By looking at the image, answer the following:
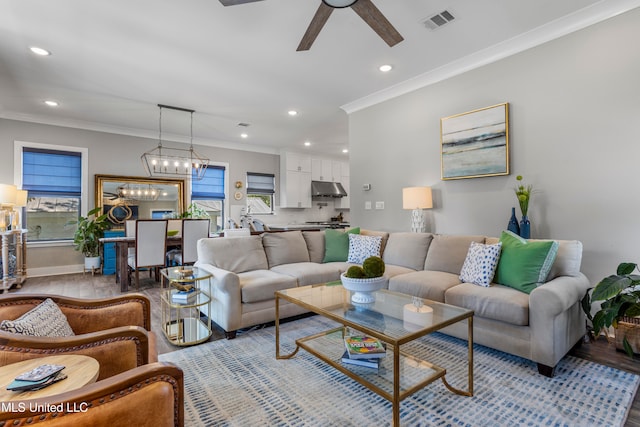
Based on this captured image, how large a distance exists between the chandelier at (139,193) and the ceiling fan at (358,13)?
198 inches

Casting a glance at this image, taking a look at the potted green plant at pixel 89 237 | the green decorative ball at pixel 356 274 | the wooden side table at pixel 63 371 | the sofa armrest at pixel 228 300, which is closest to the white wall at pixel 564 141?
the green decorative ball at pixel 356 274

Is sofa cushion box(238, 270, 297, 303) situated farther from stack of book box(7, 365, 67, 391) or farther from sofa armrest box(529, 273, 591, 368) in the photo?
sofa armrest box(529, 273, 591, 368)

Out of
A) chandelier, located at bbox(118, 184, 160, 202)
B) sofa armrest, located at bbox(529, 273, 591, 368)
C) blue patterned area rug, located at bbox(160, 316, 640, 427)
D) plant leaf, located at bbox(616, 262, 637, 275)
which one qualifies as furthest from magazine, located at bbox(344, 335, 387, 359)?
chandelier, located at bbox(118, 184, 160, 202)

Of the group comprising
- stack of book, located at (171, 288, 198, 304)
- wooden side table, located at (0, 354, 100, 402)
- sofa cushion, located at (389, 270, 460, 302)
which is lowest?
stack of book, located at (171, 288, 198, 304)

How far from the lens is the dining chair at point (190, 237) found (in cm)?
468

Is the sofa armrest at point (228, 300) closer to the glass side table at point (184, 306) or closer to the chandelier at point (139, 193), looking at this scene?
the glass side table at point (184, 306)

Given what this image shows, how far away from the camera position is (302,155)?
8094 millimetres

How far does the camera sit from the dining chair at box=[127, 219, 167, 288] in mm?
4355

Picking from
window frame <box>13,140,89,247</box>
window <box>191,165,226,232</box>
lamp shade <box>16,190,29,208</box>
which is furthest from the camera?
window <box>191,165,226,232</box>

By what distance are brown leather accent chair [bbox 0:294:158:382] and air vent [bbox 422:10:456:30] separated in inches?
122

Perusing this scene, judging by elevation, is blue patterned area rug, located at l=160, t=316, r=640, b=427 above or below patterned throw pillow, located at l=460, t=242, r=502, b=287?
below

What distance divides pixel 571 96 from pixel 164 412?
375 cm

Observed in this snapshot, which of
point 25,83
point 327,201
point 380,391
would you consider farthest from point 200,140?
point 380,391

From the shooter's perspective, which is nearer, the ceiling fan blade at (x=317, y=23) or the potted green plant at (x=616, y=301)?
the potted green plant at (x=616, y=301)
